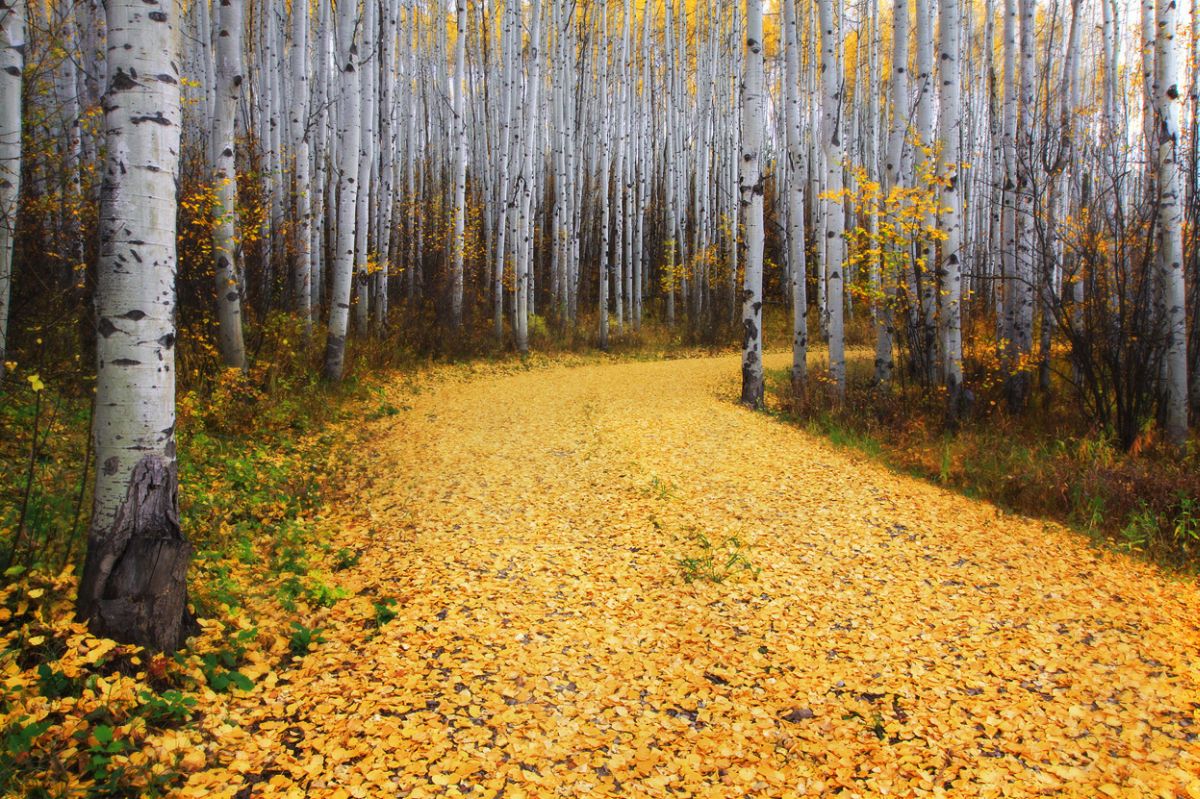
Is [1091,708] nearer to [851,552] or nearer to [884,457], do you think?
[851,552]

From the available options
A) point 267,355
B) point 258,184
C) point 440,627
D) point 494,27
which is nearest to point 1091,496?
point 440,627

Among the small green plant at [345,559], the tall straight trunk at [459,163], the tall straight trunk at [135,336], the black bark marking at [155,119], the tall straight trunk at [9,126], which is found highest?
the tall straight trunk at [459,163]

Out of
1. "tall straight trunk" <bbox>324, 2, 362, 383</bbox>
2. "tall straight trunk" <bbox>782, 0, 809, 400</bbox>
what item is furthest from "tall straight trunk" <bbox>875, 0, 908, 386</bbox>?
"tall straight trunk" <bbox>324, 2, 362, 383</bbox>

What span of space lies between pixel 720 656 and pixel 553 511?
2.14 meters

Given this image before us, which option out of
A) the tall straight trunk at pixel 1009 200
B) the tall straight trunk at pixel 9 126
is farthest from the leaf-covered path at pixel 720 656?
the tall straight trunk at pixel 1009 200

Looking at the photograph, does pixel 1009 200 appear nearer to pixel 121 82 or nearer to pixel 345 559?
pixel 345 559

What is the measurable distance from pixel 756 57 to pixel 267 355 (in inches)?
296

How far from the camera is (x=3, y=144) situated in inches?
194

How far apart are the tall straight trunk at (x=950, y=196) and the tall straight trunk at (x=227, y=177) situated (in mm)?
7888

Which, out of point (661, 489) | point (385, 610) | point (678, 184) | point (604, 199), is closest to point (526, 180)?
point (604, 199)

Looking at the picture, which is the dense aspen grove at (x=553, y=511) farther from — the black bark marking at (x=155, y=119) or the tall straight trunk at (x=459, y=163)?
the tall straight trunk at (x=459, y=163)

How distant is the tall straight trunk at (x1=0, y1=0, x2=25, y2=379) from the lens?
4.94m

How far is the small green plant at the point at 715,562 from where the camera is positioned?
164 inches

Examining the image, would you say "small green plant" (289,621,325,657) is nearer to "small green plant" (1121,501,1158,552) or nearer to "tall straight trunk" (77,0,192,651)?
"tall straight trunk" (77,0,192,651)
